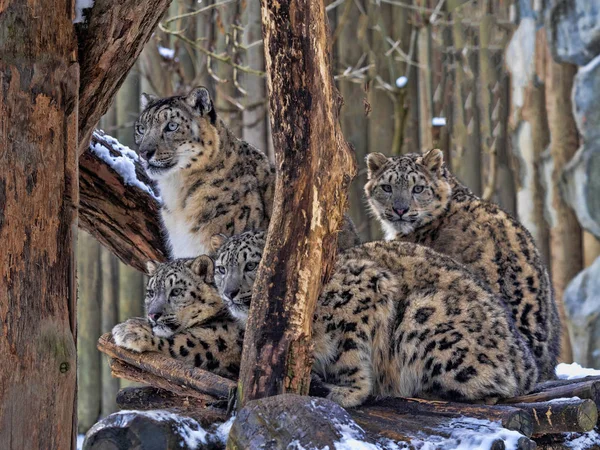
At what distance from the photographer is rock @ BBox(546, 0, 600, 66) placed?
10.1 m

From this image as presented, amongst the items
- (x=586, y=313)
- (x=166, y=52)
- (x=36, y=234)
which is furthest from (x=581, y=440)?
(x=166, y=52)

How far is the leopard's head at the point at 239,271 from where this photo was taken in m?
5.12

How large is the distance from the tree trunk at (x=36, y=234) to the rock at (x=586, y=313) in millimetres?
6490

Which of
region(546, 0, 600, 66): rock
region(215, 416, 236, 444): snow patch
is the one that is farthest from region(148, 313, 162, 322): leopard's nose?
region(546, 0, 600, 66): rock

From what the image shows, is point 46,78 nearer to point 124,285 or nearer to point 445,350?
point 445,350

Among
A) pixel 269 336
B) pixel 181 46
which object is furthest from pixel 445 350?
pixel 181 46

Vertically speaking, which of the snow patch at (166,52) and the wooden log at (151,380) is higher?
the snow patch at (166,52)

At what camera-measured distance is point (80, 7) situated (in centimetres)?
484

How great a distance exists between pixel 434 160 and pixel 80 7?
319cm

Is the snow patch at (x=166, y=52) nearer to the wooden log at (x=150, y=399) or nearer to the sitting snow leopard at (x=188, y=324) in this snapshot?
the sitting snow leopard at (x=188, y=324)

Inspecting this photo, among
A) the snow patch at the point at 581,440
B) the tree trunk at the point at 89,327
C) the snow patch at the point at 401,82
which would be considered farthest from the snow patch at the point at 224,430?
the snow patch at the point at 401,82

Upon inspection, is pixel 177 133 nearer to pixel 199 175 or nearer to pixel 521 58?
pixel 199 175

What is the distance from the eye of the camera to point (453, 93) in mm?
10812

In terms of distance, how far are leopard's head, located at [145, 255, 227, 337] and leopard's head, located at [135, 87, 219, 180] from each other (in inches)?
43.6
